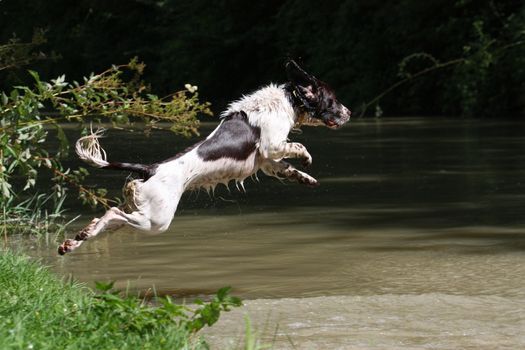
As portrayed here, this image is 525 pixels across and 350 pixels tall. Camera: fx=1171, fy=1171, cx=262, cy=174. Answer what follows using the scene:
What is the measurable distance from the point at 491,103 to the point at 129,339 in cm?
2315

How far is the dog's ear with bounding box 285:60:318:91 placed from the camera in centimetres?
812

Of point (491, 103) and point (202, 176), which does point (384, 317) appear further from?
point (491, 103)

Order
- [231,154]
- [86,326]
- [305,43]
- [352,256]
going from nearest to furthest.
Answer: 1. [86,326]
2. [231,154]
3. [352,256]
4. [305,43]

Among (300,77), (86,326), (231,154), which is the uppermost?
(300,77)

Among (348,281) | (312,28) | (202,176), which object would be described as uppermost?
(312,28)

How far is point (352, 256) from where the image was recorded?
898 centimetres

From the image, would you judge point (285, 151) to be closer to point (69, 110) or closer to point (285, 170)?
point (285, 170)

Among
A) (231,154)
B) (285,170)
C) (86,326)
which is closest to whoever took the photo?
(86,326)

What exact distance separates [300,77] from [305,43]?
91.5 ft

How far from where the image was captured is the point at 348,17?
1293 inches

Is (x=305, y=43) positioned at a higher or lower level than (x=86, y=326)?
higher

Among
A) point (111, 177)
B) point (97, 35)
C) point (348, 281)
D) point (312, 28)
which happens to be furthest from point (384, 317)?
point (97, 35)

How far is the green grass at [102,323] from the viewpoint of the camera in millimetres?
4805

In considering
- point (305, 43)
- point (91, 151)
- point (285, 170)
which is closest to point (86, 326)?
point (91, 151)
